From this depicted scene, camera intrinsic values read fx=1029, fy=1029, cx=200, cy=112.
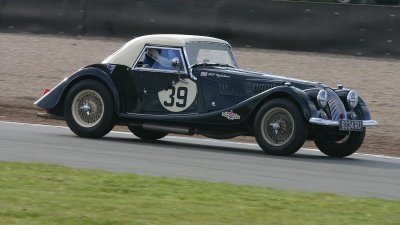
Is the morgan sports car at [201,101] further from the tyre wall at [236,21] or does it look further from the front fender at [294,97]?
the tyre wall at [236,21]

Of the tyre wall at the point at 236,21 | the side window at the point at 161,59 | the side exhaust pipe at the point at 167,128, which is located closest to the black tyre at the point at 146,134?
the side exhaust pipe at the point at 167,128

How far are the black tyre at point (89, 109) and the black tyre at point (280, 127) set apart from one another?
2.00 meters

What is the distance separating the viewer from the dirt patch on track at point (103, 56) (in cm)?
1653

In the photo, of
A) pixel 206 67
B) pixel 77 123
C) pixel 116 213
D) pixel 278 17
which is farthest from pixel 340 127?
pixel 278 17

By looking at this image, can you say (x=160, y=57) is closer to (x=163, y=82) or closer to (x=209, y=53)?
(x=163, y=82)

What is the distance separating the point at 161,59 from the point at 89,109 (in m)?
1.12

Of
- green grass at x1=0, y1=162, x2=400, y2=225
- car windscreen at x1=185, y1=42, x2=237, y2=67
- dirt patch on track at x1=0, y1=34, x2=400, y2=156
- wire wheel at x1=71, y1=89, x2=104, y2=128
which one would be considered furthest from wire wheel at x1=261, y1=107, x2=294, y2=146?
dirt patch on track at x1=0, y1=34, x2=400, y2=156

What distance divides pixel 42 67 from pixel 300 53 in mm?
5177

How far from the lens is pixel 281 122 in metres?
11.9

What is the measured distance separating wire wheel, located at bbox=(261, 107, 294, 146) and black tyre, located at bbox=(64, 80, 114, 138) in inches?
81.8

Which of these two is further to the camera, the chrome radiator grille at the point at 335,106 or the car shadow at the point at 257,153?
the chrome radiator grille at the point at 335,106

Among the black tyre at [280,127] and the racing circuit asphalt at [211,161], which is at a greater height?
the black tyre at [280,127]

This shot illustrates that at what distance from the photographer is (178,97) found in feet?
41.2

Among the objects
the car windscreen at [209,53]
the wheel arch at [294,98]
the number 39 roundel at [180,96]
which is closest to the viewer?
the wheel arch at [294,98]
